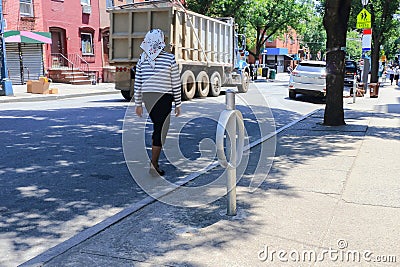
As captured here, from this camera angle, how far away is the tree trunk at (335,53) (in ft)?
34.3

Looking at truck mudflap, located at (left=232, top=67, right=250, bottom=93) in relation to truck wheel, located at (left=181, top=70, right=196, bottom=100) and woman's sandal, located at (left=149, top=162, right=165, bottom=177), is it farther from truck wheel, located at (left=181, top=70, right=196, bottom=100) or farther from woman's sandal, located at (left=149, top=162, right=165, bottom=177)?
woman's sandal, located at (left=149, top=162, right=165, bottom=177)

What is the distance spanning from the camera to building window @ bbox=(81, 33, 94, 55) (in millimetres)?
29500

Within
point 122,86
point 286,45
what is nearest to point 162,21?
point 122,86

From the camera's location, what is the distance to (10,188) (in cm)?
561

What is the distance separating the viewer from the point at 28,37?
2395 cm

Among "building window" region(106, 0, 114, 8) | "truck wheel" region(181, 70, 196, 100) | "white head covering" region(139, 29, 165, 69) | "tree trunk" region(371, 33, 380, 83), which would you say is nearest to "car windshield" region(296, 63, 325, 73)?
"truck wheel" region(181, 70, 196, 100)

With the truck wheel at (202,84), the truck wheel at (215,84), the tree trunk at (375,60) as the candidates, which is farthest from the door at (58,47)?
the tree trunk at (375,60)

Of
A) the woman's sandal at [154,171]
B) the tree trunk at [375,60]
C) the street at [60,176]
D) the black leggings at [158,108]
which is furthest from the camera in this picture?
the tree trunk at [375,60]

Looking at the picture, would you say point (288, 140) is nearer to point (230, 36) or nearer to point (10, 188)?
point (10, 188)

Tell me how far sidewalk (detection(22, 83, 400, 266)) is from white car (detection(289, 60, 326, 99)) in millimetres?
12042

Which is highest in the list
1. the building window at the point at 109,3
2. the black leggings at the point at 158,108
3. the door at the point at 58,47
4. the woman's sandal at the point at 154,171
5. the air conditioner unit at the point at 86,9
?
the building window at the point at 109,3

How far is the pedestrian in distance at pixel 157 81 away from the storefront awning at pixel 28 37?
1809 cm

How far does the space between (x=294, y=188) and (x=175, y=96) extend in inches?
78.2

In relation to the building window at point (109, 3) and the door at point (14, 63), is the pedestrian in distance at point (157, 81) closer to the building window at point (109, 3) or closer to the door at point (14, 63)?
the door at point (14, 63)
